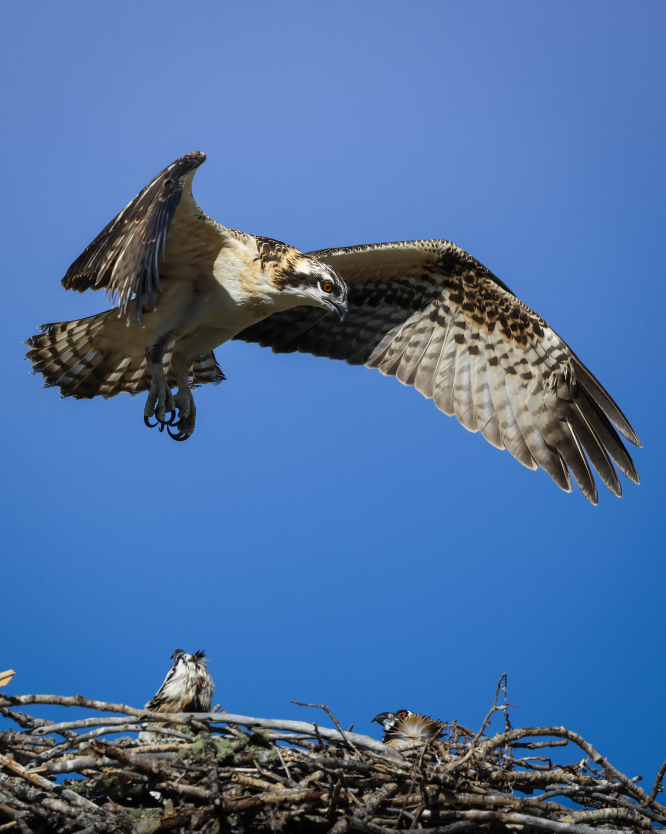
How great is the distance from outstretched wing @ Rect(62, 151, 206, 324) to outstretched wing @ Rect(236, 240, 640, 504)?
198 cm

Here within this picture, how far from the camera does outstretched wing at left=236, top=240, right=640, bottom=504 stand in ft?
23.3

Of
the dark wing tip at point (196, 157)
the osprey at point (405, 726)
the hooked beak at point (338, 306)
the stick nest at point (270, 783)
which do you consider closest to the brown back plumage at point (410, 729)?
the osprey at point (405, 726)

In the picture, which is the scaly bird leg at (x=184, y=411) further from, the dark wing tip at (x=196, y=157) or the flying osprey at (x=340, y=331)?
the dark wing tip at (x=196, y=157)

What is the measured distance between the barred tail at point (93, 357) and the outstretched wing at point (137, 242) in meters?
1.08

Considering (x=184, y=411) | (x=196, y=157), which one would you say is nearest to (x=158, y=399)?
(x=184, y=411)

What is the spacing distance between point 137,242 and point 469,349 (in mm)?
3827

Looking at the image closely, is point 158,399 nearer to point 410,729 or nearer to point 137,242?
point 137,242

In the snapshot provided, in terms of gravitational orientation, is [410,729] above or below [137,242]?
below

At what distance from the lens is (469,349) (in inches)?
306

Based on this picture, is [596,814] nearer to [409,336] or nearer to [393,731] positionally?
[393,731]

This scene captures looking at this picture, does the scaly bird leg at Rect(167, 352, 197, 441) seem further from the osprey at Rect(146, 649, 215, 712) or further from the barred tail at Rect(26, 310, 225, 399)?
the osprey at Rect(146, 649, 215, 712)

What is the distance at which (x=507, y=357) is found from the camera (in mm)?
7621

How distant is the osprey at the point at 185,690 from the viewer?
5059 millimetres

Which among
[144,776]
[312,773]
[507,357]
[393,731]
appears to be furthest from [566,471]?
[144,776]
